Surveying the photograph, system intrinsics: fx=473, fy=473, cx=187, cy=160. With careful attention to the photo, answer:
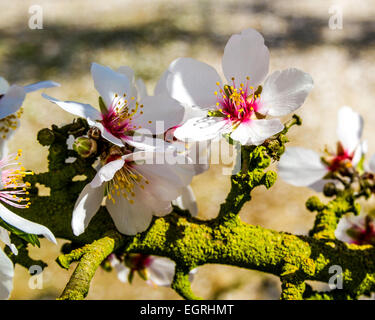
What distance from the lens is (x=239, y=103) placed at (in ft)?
1.95

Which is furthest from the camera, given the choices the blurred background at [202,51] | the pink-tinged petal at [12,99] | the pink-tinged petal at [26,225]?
the blurred background at [202,51]

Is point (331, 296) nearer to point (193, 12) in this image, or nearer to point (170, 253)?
point (170, 253)

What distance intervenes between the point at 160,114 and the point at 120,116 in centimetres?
5

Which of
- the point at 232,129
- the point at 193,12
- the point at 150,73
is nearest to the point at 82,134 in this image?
the point at 232,129

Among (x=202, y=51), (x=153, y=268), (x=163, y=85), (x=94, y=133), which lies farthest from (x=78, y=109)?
(x=202, y=51)

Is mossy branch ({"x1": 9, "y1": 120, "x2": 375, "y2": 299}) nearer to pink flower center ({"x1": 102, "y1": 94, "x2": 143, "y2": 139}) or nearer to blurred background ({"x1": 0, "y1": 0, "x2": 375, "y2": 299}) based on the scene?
pink flower center ({"x1": 102, "y1": 94, "x2": 143, "y2": 139})

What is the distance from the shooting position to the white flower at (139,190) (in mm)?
574

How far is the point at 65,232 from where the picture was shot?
63 cm

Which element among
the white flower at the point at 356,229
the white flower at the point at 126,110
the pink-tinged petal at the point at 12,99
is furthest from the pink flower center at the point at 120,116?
the white flower at the point at 356,229

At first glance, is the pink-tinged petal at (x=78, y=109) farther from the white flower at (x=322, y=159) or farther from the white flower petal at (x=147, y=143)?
the white flower at (x=322, y=159)

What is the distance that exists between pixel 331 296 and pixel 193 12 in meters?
1.39

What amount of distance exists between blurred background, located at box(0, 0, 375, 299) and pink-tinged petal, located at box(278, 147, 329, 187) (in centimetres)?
59

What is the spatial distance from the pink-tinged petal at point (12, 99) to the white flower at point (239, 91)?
184 millimetres

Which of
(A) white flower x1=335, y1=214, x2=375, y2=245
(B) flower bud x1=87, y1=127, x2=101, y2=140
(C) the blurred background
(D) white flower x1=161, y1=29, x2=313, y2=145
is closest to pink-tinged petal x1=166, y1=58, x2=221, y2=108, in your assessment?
(D) white flower x1=161, y1=29, x2=313, y2=145
